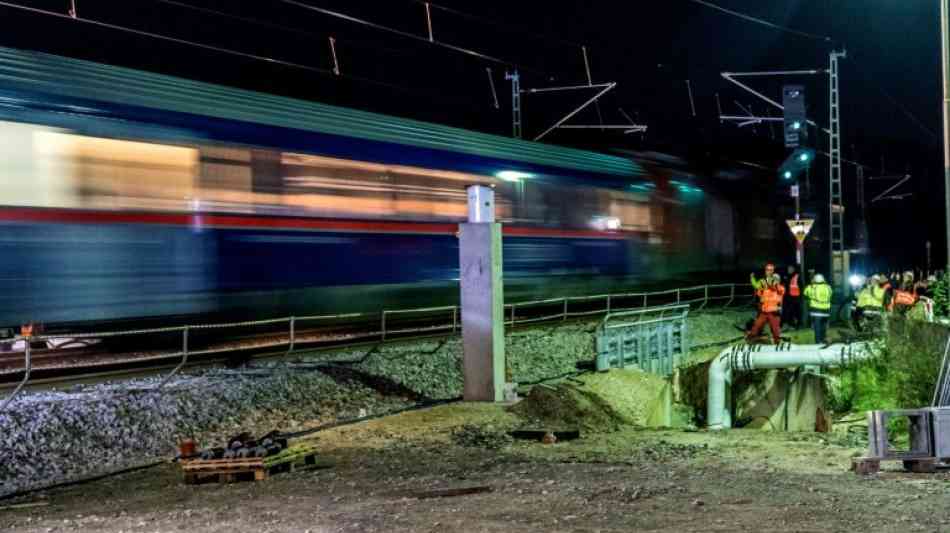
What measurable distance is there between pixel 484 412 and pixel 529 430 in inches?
54.3

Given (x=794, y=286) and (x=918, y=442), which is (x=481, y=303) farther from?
(x=794, y=286)

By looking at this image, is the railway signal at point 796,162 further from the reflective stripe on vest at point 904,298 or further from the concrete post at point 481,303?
the concrete post at point 481,303

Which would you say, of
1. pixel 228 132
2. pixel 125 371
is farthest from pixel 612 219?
pixel 125 371

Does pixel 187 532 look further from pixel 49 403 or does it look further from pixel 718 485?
pixel 49 403

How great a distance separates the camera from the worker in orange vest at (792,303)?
76.2 feet

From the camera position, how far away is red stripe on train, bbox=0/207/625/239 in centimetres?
1249

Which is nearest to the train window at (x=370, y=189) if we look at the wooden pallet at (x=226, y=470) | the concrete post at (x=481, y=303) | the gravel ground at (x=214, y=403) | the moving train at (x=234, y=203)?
the moving train at (x=234, y=203)

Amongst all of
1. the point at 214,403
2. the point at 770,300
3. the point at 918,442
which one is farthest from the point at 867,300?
the point at 214,403

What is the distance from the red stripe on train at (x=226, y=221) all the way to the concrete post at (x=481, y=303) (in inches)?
114

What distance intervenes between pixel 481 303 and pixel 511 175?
A: 6.50 metres

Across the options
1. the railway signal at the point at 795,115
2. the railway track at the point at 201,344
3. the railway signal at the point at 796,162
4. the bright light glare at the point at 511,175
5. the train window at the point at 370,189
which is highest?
the railway signal at the point at 795,115

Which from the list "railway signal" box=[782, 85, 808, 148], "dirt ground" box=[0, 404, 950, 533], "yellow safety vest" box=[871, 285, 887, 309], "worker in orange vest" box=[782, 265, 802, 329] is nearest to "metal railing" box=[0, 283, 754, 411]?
"worker in orange vest" box=[782, 265, 802, 329]

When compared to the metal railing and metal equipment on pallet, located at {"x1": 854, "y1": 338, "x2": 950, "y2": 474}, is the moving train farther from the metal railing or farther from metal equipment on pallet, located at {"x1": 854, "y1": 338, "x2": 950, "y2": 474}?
metal equipment on pallet, located at {"x1": 854, "y1": 338, "x2": 950, "y2": 474}

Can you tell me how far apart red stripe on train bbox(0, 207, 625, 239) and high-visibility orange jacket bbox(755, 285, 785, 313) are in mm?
4405
